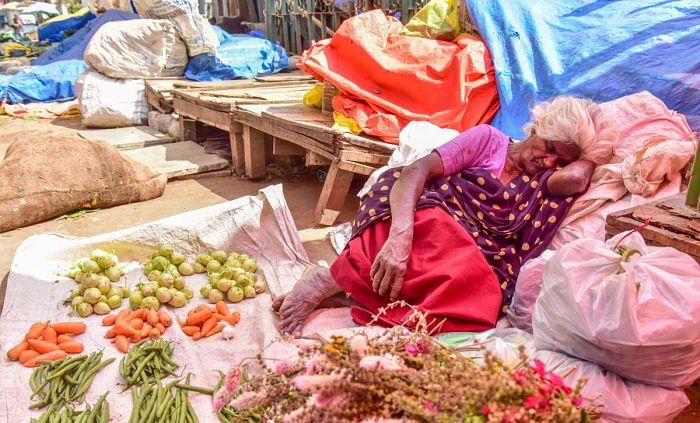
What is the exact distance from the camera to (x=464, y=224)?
2572 mm

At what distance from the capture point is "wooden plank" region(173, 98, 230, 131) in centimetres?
562

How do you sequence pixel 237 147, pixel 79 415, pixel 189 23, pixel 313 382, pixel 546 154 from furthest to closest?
pixel 189 23 → pixel 237 147 → pixel 546 154 → pixel 79 415 → pixel 313 382

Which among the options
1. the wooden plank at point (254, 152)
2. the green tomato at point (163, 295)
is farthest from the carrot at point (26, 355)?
the wooden plank at point (254, 152)

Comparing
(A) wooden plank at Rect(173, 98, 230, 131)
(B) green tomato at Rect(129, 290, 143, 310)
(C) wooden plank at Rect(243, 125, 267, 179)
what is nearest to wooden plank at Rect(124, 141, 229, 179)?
(A) wooden plank at Rect(173, 98, 230, 131)

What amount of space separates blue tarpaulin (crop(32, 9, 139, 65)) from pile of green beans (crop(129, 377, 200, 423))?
10251 mm

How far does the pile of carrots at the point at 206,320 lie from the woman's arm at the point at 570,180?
1.71m

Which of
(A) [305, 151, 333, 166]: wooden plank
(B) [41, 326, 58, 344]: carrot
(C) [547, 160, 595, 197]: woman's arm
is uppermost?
(C) [547, 160, 595, 197]: woman's arm

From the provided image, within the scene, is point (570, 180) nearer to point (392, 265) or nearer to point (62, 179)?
point (392, 265)

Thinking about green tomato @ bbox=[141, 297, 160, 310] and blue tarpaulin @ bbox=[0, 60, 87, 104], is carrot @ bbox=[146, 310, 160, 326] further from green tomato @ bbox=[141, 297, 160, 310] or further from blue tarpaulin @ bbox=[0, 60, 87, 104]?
blue tarpaulin @ bbox=[0, 60, 87, 104]

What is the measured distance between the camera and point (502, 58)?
3.86 meters

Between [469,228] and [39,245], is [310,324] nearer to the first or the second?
[469,228]

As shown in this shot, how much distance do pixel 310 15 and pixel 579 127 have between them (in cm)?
674

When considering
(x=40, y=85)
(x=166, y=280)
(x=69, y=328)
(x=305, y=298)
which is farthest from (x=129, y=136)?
(x=305, y=298)

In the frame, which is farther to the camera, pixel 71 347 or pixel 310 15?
pixel 310 15
